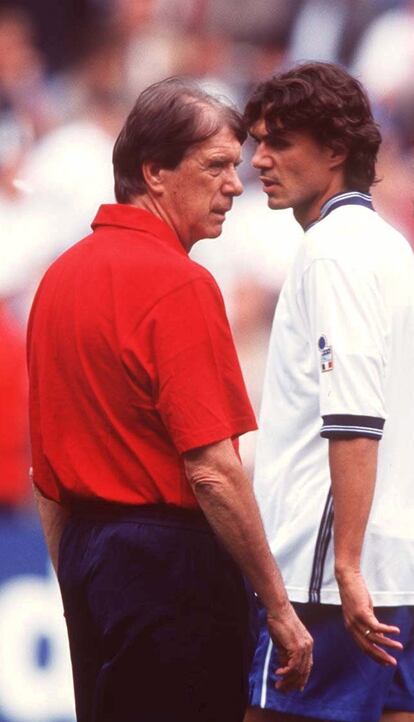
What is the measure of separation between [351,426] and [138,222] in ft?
1.75

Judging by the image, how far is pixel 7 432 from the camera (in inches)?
179

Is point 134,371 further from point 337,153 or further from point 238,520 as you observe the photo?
point 337,153

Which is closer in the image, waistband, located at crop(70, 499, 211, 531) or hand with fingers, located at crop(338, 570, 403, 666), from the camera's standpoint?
waistband, located at crop(70, 499, 211, 531)

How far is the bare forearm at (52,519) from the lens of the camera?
281 cm

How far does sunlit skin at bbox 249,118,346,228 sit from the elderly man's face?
262mm

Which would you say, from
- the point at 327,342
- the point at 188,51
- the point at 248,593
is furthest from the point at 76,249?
the point at 188,51

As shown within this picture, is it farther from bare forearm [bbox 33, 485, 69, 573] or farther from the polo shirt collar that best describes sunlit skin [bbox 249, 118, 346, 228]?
bare forearm [bbox 33, 485, 69, 573]

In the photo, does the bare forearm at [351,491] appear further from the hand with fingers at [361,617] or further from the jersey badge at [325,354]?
the jersey badge at [325,354]

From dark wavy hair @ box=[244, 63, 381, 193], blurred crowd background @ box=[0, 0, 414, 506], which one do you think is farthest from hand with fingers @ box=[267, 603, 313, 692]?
blurred crowd background @ box=[0, 0, 414, 506]

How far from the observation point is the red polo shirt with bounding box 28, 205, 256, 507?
245 centimetres

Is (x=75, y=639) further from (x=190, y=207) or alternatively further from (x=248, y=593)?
(x=190, y=207)

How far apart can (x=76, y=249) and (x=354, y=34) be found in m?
2.53

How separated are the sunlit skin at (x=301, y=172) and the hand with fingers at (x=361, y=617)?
0.75m

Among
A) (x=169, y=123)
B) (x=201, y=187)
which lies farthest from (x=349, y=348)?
(x=169, y=123)
